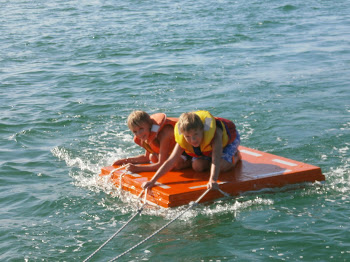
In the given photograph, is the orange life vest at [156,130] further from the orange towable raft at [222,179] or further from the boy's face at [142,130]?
A: the orange towable raft at [222,179]

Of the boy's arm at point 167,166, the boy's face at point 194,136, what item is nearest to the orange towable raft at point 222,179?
the boy's arm at point 167,166

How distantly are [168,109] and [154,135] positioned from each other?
3.79 metres

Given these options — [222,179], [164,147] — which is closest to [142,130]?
[164,147]

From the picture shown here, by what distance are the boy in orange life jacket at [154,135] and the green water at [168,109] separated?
57 cm

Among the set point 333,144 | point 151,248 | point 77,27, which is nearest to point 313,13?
point 77,27

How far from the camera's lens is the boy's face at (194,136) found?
19.1 feet

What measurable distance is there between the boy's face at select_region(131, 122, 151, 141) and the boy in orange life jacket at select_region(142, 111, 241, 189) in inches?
11.5

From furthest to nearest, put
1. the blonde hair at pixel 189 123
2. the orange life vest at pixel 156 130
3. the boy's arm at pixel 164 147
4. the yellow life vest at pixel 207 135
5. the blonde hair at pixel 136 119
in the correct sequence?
the boy's arm at pixel 164 147
the orange life vest at pixel 156 130
the blonde hair at pixel 136 119
the yellow life vest at pixel 207 135
the blonde hair at pixel 189 123

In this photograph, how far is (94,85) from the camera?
12156 mm

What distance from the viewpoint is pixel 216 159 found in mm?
5969

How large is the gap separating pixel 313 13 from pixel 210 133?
43.9 ft

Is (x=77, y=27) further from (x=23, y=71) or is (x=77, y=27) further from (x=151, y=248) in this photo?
(x=151, y=248)

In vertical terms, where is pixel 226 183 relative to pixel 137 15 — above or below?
below

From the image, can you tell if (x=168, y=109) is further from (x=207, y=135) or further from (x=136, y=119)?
(x=207, y=135)
